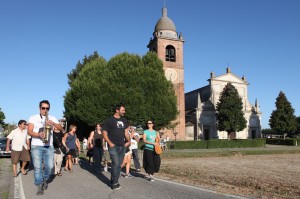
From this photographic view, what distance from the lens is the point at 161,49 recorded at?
47656 mm

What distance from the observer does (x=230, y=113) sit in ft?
166

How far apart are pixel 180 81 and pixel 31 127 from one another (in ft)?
135

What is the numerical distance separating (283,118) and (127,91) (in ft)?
123

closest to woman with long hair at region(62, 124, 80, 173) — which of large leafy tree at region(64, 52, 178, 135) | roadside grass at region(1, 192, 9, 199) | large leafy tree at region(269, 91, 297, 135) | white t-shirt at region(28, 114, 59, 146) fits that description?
roadside grass at region(1, 192, 9, 199)

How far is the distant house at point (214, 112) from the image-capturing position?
54594 millimetres

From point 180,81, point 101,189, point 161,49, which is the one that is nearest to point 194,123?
point 180,81

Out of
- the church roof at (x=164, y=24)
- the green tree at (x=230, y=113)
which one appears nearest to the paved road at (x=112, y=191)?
the church roof at (x=164, y=24)

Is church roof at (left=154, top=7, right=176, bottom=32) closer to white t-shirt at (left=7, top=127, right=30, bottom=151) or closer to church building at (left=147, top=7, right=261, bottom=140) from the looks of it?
church building at (left=147, top=7, right=261, bottom=140)

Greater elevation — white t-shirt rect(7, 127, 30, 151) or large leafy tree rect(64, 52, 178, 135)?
large leafy tree rect(64, 52, 178, 135)

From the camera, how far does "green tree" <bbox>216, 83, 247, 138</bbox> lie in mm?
50438

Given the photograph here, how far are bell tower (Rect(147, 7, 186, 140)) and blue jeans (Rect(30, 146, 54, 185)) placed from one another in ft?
127

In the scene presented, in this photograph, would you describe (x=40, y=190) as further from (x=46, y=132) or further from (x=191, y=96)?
(x=191, y=96)

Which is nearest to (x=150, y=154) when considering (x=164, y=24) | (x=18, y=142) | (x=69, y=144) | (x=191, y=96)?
(x=69, y=144)

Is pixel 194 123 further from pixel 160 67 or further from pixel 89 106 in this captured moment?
pixel 89 106
